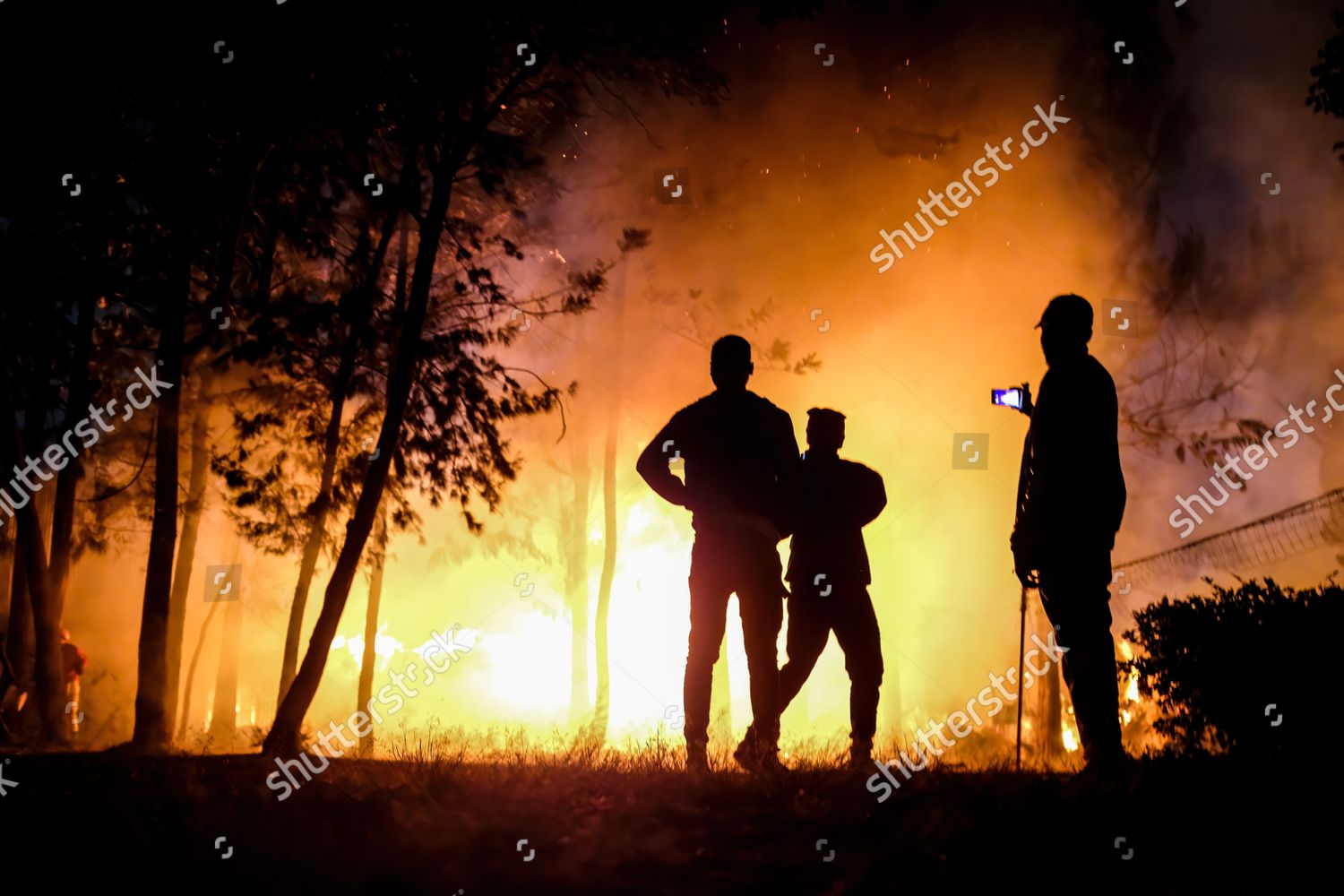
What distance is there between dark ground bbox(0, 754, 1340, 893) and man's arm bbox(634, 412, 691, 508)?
4.78 ft

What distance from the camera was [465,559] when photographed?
3111 centimetres

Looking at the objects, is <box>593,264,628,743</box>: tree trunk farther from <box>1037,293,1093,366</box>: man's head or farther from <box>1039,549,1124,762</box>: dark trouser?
<box>1037,293,1093,366</box>: man's head

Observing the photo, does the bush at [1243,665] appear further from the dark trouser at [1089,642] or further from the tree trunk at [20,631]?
the tree trunk at [20,631]

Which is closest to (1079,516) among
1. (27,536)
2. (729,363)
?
(729,363)

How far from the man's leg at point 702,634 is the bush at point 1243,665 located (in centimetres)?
238

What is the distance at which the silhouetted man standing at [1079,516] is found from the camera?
4344 millimetres

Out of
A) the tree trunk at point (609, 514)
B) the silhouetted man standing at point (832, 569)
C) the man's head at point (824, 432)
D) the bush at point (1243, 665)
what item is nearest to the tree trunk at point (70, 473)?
the man's head at point (824, 432)

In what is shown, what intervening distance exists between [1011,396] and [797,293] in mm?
15730

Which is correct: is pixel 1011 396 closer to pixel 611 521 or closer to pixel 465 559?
pixel 611 521

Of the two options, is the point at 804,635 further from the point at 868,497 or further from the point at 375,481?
the point at 375,481

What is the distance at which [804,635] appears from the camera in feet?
18.8

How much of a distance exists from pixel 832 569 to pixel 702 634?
3.24 ft

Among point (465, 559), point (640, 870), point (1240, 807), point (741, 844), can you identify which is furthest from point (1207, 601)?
point (465, 559)

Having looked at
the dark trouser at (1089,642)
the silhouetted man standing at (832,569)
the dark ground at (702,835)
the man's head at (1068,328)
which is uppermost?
the man's head at (1068,328)
